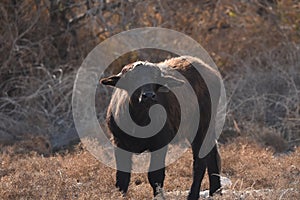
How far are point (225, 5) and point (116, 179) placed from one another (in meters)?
8.26

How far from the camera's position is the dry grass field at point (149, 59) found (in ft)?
29.2

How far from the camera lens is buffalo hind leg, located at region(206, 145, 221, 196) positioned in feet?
25.8

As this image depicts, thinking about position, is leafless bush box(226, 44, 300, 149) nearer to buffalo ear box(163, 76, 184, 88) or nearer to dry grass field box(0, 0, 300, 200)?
dry grass field box(0, 0, 300, 200)

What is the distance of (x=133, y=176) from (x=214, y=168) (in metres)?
1.10

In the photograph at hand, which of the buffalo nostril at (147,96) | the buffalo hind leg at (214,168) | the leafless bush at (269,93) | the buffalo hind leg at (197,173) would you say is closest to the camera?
the buffalo nostril at (147,96)

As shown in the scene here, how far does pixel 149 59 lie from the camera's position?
44.1 ft

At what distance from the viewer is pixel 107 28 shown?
13.7 metres

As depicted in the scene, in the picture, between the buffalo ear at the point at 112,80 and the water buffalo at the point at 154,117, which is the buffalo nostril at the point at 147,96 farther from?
the buffalo ear at the point at 112,80

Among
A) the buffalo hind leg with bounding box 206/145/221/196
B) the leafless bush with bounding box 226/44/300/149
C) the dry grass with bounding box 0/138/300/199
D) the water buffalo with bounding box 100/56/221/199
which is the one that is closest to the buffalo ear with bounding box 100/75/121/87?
the water buffalo with bounding box 100/56/221/199

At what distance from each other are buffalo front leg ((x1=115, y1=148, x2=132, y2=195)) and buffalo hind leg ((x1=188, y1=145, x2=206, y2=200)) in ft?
2.35

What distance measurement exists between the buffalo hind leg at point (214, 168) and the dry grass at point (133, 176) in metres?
0.20

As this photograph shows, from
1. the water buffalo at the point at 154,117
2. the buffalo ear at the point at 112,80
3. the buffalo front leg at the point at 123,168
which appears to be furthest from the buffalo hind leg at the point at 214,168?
the buffalo ear at the point at 112,80

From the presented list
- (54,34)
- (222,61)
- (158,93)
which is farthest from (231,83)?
(158,93)

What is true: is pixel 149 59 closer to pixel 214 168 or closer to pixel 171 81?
pixel 214 168
